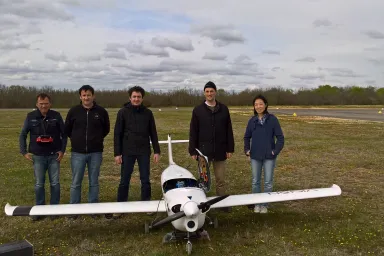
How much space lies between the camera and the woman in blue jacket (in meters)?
6.56

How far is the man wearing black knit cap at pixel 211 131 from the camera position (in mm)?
6590

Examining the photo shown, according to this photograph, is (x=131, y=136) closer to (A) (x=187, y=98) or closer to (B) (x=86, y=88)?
(B) (x=86, y=88)

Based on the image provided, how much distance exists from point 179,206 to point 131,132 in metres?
2.00

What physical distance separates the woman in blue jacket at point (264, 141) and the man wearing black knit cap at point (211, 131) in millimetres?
484

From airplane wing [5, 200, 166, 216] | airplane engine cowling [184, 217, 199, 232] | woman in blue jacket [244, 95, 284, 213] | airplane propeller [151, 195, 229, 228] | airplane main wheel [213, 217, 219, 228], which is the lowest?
airplane main wheel [213, 217, 219, 228]

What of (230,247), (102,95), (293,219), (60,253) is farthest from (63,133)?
(102,95)

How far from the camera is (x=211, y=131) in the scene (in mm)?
6605

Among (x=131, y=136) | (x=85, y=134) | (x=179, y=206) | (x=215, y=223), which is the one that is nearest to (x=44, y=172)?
(x=85, y=134)

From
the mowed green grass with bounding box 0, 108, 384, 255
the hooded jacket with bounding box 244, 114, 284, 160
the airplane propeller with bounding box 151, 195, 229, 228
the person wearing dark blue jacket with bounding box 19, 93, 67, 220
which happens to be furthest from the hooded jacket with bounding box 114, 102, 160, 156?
the hooded jacket with bounding box 244, 114, 284, 160

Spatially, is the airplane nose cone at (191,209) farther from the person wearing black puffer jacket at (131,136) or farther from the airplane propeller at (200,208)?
the person wearing black puffer jacket at (131,136)

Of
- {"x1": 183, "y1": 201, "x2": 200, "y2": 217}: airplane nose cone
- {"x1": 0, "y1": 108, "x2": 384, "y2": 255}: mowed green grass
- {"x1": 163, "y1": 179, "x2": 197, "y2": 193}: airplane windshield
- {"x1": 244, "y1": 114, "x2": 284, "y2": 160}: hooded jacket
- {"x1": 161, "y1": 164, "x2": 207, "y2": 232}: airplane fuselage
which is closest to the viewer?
{"x1": 183, "y1": 201, "x2": 200, "y2": 217}: airplane nose cone

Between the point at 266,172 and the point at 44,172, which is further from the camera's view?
the point at 266,172

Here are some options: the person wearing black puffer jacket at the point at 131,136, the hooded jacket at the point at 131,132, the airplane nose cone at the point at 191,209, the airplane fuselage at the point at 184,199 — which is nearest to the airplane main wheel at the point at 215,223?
the airplane fuselage at the point at 184,199

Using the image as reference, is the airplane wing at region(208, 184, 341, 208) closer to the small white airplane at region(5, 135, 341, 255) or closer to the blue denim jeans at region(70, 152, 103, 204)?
the small white airplane at region(5, 135, 341, 255)
